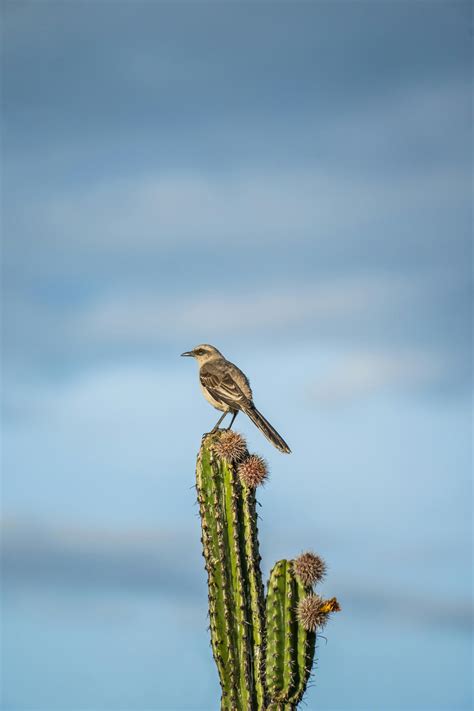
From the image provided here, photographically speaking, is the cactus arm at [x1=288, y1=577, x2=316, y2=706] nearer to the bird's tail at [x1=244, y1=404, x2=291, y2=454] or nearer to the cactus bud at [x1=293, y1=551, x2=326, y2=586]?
the cactus bud at [x1=293, y1=551, x2=326, y2=586]

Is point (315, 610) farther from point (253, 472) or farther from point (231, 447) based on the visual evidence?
point (231, 447)

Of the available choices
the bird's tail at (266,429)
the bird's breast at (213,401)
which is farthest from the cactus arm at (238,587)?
the bird's breast at (213,401)

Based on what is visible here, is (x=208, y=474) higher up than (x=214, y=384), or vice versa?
(x=214, y=384)

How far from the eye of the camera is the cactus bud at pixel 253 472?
40.2 ft

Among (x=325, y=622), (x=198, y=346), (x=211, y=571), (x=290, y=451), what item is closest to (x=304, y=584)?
(x=325, y=622)

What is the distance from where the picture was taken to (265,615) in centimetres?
1212

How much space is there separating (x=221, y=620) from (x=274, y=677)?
0.97m

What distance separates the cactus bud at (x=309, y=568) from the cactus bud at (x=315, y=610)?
0.75 ft

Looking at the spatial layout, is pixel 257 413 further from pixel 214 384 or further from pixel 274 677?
pixel 274 677

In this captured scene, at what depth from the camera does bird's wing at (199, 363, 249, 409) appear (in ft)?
51.8

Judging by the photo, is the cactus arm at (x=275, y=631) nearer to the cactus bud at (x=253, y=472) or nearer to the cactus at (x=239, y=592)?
the cactus at (x=239, y=592)

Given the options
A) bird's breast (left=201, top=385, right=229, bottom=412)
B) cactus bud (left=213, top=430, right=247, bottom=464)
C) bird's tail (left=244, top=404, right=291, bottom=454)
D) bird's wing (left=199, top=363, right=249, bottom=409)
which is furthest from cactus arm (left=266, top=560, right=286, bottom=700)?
bird's breast (left=201, top=385, right=229, bottom=412)

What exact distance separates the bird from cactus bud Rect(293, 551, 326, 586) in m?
3.42

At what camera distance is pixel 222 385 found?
52.9 feet
